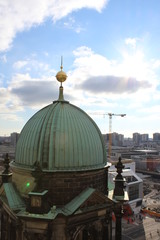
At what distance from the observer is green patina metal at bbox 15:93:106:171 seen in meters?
17.7

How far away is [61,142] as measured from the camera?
18.0 meters

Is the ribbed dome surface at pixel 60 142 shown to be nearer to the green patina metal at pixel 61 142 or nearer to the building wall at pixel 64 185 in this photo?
the green patina metal at pixel 61 142

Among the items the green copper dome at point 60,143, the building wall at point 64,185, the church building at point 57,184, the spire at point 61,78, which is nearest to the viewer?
the church building at point 57,184

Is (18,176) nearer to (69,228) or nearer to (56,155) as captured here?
(56,155)

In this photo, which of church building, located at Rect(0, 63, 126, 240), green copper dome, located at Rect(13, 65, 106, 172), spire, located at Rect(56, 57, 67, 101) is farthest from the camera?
spire, located at Rect(56, 57, 67, 101)

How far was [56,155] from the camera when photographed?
17.6 meters

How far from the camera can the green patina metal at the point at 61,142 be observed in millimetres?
17688

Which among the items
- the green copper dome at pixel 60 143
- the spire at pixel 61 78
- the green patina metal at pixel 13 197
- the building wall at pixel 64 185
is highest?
the spire at pixel 61 78

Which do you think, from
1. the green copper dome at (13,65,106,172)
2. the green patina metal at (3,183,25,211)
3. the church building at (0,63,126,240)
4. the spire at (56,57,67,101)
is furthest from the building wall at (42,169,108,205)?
the spire at (56,57,67,101)

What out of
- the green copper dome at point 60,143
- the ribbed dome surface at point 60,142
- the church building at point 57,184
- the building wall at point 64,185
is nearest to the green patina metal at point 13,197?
the church building at point 57,184

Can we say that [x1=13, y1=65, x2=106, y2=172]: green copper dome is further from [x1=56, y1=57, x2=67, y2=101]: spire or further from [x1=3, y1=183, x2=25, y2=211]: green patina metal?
[x1=3, y1=183, x2=25, y2=211]: green patina metal

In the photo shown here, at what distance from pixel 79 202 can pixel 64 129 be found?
614 centimetres

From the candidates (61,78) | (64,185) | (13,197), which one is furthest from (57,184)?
(61,78)

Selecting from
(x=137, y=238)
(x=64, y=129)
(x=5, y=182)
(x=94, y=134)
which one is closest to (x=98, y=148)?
(x=94, y=134)
